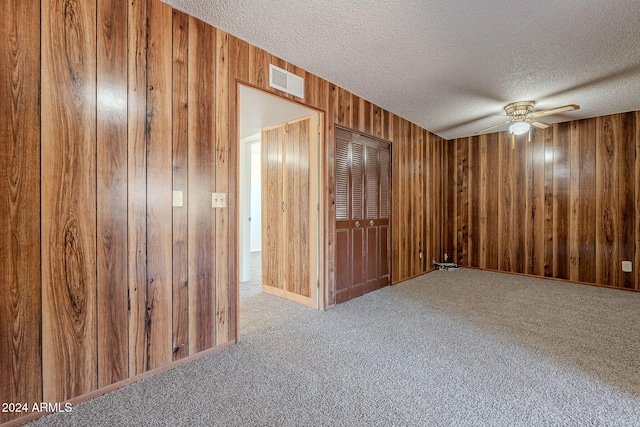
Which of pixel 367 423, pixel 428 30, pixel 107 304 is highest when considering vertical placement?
pixel 428 30

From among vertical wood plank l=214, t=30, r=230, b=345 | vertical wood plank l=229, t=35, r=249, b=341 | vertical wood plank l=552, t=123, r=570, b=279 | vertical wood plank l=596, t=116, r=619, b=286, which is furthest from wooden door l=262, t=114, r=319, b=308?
vertical wood plank l=596, t=116, r=619, b=286

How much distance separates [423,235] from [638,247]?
111 inches

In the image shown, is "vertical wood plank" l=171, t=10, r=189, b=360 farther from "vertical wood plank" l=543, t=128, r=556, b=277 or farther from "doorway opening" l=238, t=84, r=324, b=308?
"vertical wood plank" l=543, t=128, r=556, b=277

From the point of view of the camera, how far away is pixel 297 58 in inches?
105

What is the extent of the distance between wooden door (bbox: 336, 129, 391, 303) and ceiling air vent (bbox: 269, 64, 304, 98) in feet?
2.39

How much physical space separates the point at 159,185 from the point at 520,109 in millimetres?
4117

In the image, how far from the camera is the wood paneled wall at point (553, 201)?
13.6ft

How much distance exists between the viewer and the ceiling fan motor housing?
11.8 ft

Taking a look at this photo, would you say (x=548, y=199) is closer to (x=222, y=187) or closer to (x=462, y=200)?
(x=462, y=200)

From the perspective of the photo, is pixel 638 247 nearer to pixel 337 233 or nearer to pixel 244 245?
pixel 337 233

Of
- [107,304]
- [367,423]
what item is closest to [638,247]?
[367,423]

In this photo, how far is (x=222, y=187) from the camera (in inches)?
91.0

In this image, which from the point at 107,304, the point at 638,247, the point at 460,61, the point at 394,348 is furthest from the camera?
the point at 638,247


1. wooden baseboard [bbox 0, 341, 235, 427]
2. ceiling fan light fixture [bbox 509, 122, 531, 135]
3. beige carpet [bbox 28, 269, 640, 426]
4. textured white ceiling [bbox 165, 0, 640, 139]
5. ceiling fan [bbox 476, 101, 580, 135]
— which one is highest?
textured white ceiling [bbox 165, 0, 640, 139]
